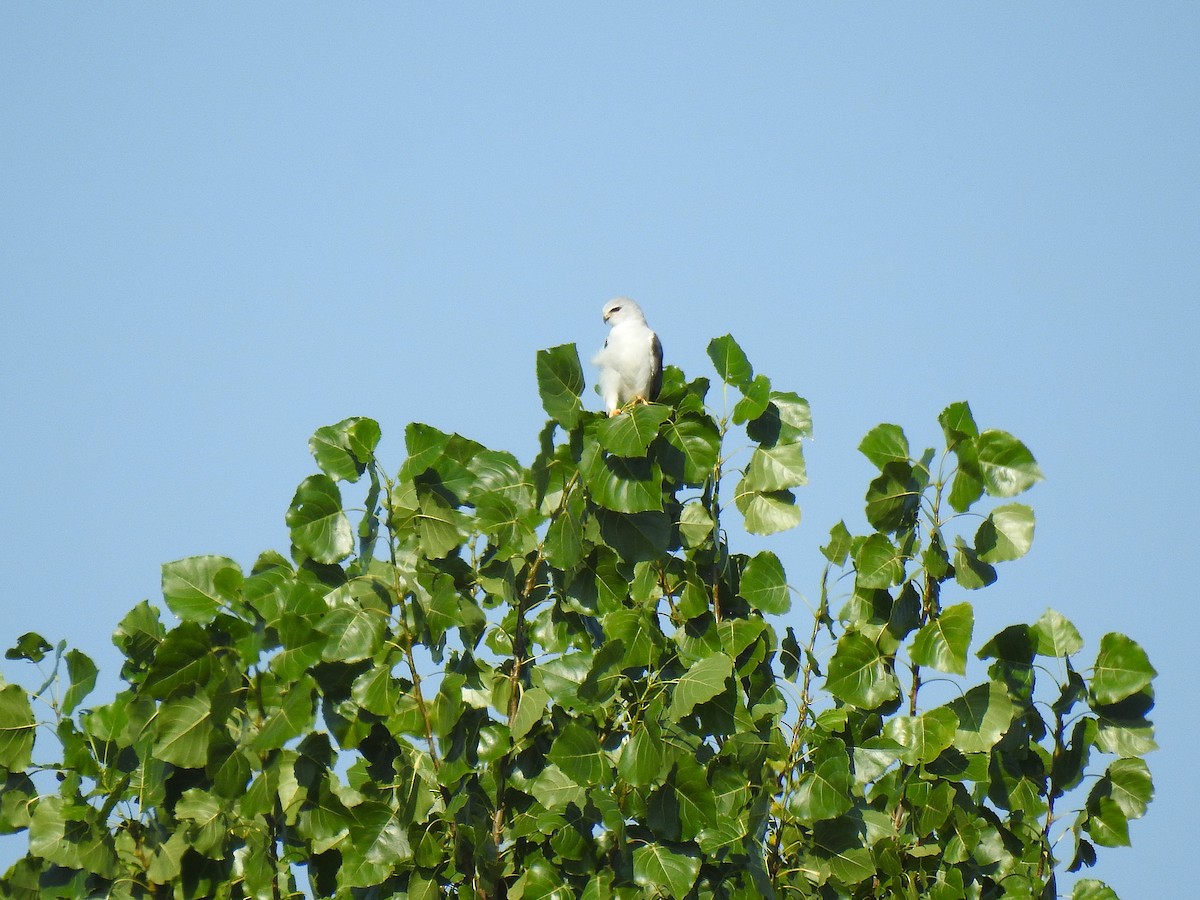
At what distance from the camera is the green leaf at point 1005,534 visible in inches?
173

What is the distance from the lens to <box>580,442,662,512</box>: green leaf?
4.10m

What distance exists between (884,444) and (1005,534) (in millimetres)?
516

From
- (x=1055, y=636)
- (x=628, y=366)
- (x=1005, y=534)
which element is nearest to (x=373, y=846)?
(x=1005, y=534)

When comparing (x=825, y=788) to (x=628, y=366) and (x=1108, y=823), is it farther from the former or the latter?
(x=628, y=366)

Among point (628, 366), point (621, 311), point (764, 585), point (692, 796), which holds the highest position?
point (621, 311)

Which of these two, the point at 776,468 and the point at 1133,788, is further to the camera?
the point at 776,468

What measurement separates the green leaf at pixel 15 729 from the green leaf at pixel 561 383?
2512 millimetres

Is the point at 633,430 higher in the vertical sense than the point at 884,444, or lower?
lower

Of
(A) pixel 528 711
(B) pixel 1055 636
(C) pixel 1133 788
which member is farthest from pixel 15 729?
(C) pixel 1133 788

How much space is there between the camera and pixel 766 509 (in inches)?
187

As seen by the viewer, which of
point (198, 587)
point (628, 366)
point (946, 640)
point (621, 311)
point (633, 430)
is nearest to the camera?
point (633, 430)

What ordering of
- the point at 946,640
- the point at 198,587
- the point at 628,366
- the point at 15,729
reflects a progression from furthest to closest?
1. the point at 628,366
2. the point at 15,729
3. the point at 198,587
4. the point at 946,640

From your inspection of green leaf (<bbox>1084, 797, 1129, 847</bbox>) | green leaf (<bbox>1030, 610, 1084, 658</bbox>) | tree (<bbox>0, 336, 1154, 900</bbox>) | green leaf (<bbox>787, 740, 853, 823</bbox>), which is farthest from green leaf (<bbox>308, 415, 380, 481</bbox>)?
green leaf (<bbox>1084, 797, 1129, 847</bbox>)

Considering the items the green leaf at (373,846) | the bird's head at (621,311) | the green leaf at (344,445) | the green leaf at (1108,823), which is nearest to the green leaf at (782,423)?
the green leaf at (344,445)
